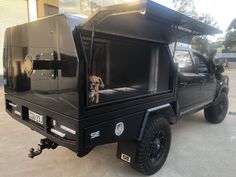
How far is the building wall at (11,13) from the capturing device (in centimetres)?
984

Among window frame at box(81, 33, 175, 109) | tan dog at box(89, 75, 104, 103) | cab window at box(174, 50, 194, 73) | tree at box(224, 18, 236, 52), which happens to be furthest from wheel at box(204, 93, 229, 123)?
tree at box(224, 18, 236, 52)

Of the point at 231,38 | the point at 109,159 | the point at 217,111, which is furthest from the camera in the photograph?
the point at 231,38

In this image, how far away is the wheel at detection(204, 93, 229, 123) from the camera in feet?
16.9

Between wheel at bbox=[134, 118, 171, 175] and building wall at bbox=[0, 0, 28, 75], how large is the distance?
8.80 metres

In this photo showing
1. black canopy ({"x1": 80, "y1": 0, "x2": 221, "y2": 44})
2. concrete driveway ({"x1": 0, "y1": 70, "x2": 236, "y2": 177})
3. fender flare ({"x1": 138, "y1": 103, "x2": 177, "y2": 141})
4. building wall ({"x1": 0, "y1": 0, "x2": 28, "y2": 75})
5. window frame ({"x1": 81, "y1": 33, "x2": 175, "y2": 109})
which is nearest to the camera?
black canopy ({"x1": 80, "y1": 0, "x2": 221, "y2": 44})

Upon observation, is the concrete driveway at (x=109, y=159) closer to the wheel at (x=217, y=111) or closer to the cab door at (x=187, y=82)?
the wheel at (x=217, y=111)

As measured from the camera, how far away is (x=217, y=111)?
5.21 meters

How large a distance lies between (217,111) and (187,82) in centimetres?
181

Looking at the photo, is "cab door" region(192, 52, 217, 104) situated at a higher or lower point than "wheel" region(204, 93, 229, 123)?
higher

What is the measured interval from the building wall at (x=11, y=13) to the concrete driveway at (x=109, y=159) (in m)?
7.00

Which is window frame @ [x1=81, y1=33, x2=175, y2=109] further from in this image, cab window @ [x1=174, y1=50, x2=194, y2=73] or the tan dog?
cab window @ [x1=174, y1=50, x2=194, y2=73]

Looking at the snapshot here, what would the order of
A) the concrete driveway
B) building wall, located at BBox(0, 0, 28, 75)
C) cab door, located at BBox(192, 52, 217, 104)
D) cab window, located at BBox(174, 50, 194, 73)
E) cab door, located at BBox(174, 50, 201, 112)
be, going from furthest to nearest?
building wall, located at BBox(0, 0, 28, 75) < cab door, located at BBox(192, 52, 217, 104) < cab window, located at BBox(174, 50, 194, 73) < cab door, located at BBox(174, 50, 201, 112) < the concrete driveway

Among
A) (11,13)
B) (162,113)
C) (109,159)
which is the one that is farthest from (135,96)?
(11,13)

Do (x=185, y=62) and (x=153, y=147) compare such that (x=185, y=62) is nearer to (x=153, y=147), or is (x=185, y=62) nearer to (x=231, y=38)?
(x=153, y=147)
